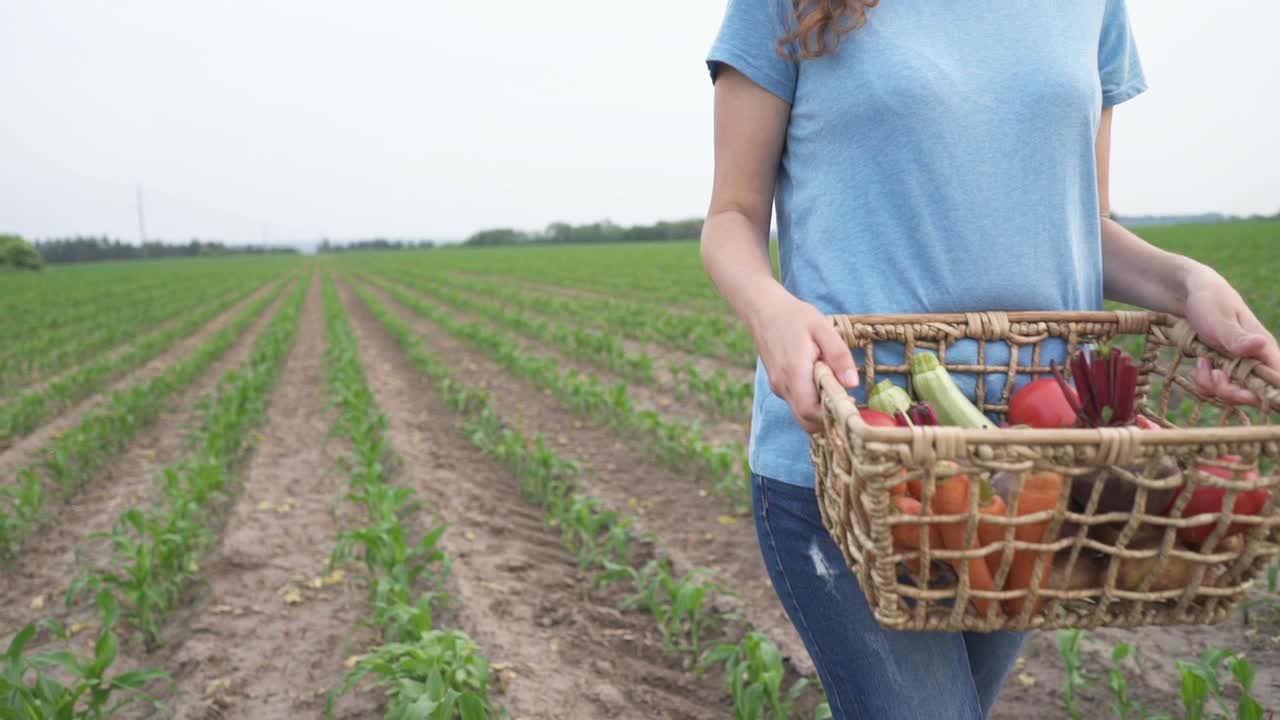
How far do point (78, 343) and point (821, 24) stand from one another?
16.0 meters

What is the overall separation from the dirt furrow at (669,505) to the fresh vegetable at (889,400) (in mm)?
2527

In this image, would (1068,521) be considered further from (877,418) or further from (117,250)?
(117,250)

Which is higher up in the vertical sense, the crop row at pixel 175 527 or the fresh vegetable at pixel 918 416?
the fresh vegetable at pixel 918 416

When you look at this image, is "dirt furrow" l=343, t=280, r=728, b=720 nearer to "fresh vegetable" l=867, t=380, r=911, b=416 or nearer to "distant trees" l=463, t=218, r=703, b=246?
"fresh vegetable" l=867, t=380, r=911, b=416

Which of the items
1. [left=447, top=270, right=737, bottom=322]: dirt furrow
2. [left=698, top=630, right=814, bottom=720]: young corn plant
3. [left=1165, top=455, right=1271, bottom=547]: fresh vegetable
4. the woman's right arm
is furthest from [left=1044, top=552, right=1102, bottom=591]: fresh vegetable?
[left=447, top=270, right=737, bottom=322]: dirt furrow

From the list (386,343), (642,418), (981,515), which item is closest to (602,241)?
(386,343)

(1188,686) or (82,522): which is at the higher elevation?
(1188,686)

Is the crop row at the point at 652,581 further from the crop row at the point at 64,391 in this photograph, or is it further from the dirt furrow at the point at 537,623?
the crop row at the point at 64,391

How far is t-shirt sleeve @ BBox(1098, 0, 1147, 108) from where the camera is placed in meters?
1.38

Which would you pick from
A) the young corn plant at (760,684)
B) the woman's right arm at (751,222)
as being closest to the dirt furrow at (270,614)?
the young corn plant at (760,684)

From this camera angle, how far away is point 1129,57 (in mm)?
1417

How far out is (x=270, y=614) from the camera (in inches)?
157

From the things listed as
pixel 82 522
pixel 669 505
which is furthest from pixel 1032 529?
pixel 82 522

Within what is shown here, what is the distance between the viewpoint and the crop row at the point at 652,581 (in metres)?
2.93
